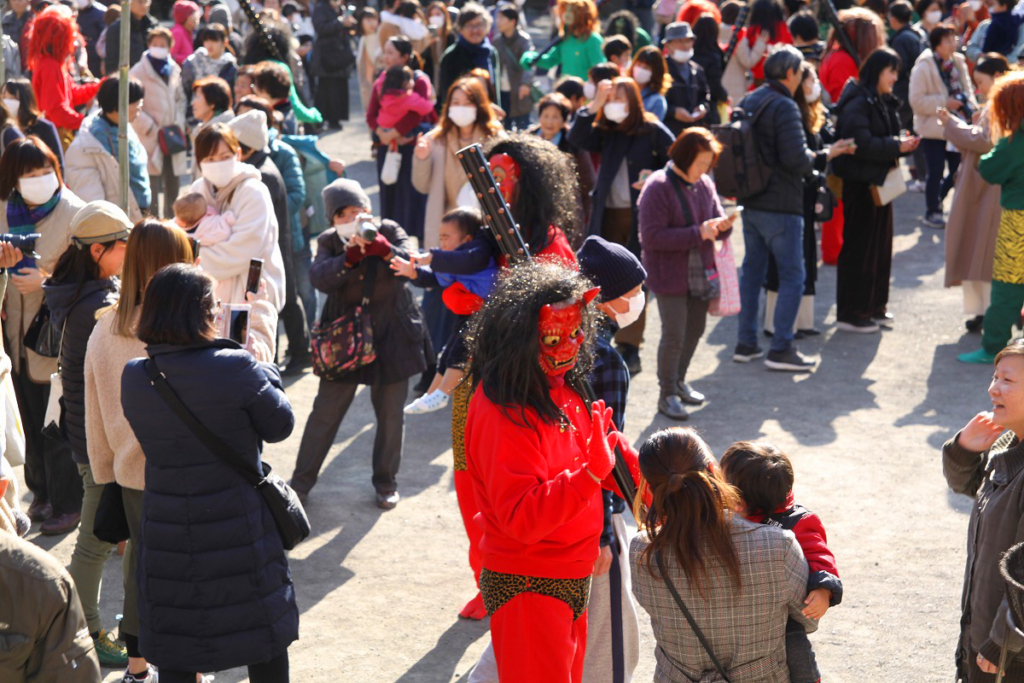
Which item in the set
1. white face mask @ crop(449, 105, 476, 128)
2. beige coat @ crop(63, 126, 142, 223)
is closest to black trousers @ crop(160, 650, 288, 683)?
beige coat @ crop(63, 126, 142, 223)

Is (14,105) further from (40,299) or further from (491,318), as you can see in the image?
(491,318)

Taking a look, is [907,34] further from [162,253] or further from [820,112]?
[162,253]

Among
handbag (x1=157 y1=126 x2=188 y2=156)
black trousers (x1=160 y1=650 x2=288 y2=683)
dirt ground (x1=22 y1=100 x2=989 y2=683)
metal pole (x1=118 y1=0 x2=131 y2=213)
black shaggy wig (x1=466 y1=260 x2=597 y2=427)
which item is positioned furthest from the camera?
handbag (x1=157 y1=126 x2=188 y2=156)

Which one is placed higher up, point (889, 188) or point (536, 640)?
point (889, 188)

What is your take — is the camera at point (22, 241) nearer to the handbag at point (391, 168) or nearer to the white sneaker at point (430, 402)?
the white sneaker at point (430, 402)

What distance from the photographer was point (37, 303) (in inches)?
223

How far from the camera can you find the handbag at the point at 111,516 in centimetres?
441

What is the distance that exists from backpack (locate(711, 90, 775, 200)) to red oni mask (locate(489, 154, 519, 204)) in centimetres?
351

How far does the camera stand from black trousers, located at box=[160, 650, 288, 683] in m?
3.83

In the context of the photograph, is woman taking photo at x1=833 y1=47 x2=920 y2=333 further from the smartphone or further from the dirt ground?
the smartphone

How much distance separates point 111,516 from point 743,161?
4.95 meters

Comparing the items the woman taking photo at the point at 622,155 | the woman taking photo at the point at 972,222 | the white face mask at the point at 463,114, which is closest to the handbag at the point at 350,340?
the white face mask at the point at 463,114

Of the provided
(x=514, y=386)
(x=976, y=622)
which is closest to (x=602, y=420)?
(x=514, y=386)

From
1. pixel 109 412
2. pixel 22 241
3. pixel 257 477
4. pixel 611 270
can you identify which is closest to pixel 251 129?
pixel 22 241
